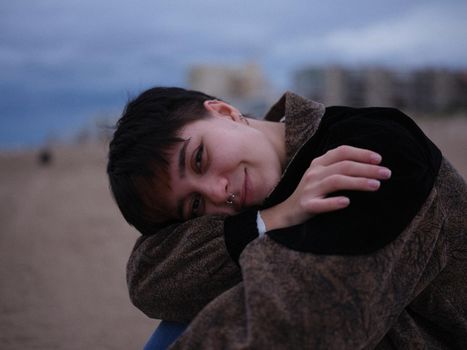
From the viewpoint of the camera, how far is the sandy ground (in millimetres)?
4023

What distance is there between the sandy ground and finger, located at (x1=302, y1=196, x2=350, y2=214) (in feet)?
8.97

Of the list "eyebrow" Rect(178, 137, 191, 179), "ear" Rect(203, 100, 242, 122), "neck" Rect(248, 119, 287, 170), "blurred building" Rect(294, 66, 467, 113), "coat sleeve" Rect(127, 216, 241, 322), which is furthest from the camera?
"blurred building" Rect(294, 66, 467, 113)

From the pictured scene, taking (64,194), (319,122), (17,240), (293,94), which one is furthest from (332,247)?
(64,194)

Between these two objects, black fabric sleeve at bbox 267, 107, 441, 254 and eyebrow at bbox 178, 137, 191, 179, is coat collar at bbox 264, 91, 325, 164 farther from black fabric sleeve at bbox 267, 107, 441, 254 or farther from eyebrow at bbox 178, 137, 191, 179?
eyebrow at bbox 178, 137, 191, 179

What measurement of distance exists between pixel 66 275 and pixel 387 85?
200 ft

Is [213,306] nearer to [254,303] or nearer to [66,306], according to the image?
[254,303]

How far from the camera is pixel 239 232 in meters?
1.53

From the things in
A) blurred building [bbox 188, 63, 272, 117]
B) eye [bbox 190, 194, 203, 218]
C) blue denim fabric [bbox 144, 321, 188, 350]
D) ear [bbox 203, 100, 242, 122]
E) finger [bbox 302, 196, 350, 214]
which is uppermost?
ear [bbox 203, 100, 242, 122]

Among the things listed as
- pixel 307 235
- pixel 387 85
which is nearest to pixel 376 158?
pixel 307 235

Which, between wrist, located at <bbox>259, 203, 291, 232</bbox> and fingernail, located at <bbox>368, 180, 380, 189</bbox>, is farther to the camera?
wrist, located at <bbox>259, 203, 291, 232</bbox>

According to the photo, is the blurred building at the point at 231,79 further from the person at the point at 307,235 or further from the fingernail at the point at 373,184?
the fingernail at the point at 373,184

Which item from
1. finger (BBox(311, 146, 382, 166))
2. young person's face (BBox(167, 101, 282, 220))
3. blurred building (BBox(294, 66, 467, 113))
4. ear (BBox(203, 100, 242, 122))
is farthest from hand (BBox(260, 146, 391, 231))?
blurred building (BBox(294, 66, 467, 113))

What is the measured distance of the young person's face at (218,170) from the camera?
1.73 m

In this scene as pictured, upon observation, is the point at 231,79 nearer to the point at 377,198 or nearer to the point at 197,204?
the point at 197,204
